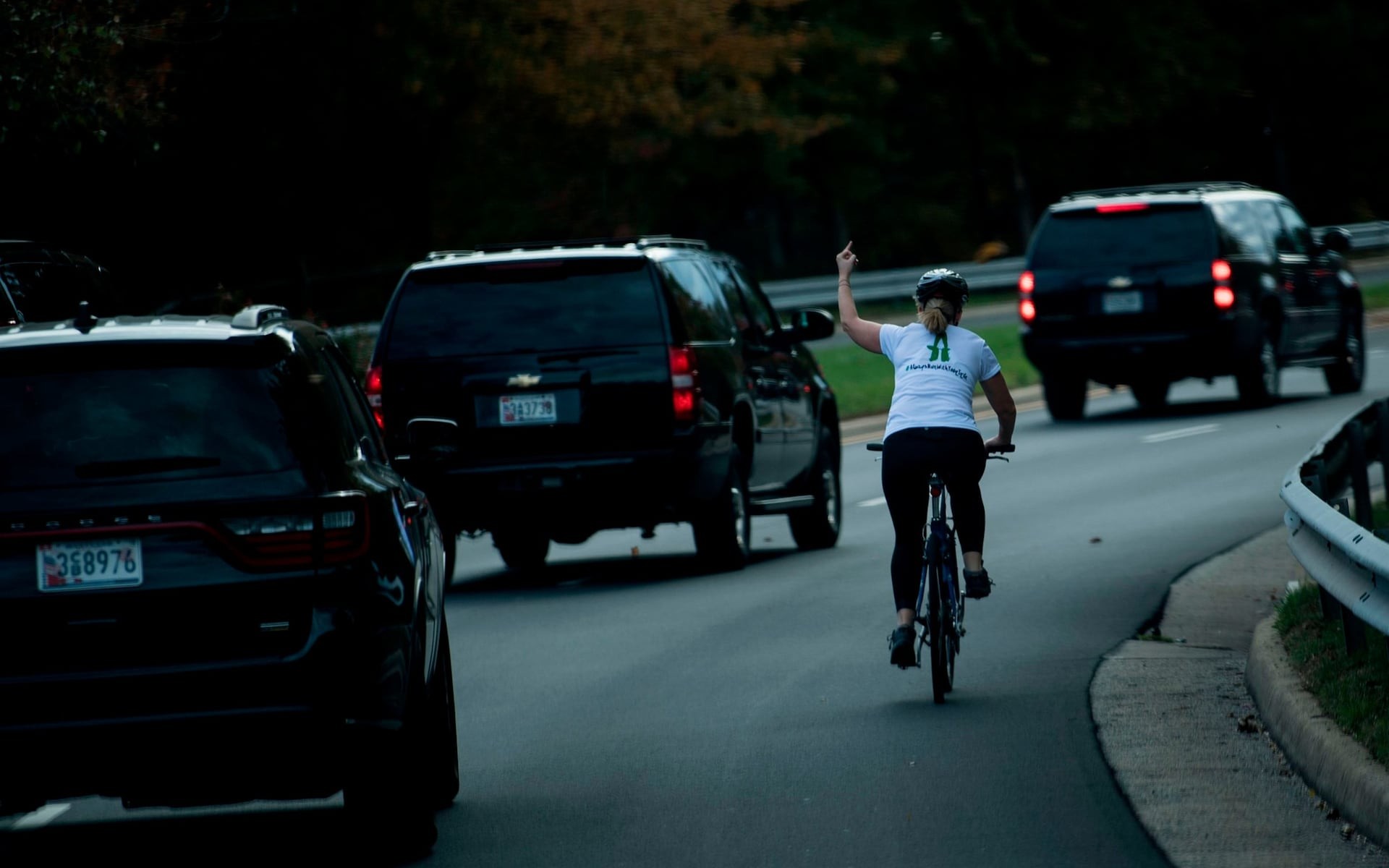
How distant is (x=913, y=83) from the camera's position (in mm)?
61500

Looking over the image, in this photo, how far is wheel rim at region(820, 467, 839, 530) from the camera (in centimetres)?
1617

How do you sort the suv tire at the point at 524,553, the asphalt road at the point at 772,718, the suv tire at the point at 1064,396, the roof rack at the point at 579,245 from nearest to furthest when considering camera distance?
the asphalt road at the point at 772,718 → the roof rack at the point at 579,245 → the suv tire at the point at 524,553 → the suv tire at the point at 1064,396

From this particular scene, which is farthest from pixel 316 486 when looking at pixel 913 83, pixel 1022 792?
pixel 913 83

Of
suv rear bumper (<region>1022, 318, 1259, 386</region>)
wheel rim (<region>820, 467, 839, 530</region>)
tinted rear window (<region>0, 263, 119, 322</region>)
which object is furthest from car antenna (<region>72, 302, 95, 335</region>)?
suv rear bumper (<region>1022, 318, 1259, 386</region>)

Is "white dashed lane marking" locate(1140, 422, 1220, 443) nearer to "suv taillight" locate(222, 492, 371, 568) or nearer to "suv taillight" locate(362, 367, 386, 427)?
"suv taillight" locate(362, 367, 386, 427)

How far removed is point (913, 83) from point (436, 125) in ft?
93.4

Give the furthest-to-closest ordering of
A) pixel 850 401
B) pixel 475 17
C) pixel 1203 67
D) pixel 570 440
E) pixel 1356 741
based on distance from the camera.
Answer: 1. pixel 1203 67
2. pixel 475 17
3. pixel 850 401
4. pixel 570 440
5. pixel 1356 741

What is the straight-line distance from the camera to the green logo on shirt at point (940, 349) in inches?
383

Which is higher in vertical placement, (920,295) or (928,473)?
(920,295)

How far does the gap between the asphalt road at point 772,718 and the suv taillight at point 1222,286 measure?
20.3 feet

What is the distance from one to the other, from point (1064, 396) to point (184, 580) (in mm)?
19319

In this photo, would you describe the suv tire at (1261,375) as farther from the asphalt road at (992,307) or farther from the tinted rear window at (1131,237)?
the asphalt road at (992,307)

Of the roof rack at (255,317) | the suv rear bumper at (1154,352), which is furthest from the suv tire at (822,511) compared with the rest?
the roof rack at (255,317)

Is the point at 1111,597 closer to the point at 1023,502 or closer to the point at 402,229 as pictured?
the point at 1023,502
